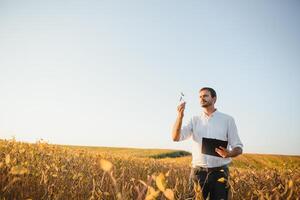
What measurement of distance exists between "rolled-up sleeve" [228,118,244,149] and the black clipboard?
0.19 m

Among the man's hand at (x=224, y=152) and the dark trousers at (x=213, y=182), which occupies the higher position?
the man's hand at (x=224, y=152)

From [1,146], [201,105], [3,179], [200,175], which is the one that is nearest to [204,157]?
[200,175]

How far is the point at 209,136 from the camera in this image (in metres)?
4.40

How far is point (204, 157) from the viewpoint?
4215mm

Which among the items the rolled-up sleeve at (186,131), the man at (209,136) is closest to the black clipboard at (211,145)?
the man at (209,136)

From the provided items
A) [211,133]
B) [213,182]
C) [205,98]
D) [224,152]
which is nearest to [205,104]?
[205,98]

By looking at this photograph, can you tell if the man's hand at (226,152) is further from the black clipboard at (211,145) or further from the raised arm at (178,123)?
the raised arm at (178,123)

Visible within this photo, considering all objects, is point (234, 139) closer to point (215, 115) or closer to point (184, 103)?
point (215, 115)

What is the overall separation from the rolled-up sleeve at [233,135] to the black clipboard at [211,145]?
0.19 metres

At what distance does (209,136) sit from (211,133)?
57 millimetres

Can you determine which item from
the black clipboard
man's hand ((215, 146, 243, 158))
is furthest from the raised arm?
man's hand ((215, 146, 243, 158))

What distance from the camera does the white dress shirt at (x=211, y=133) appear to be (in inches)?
165

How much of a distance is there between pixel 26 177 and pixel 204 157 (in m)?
2.52

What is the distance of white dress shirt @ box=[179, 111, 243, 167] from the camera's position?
419cm
